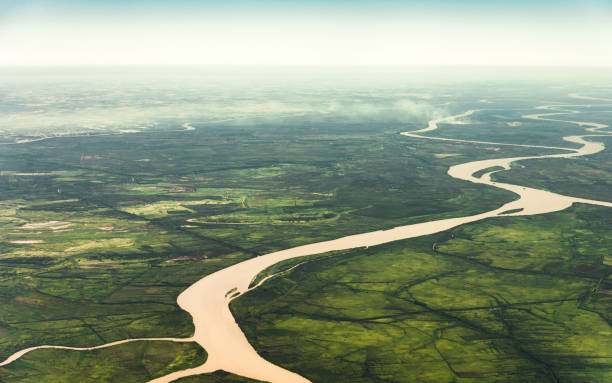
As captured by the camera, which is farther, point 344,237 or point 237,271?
point 344,237

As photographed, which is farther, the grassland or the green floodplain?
the green floodplain

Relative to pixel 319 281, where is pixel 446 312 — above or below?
above

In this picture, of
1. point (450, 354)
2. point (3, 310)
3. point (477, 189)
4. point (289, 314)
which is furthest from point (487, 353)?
point (477, 189)

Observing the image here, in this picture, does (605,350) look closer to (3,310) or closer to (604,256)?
(604,256)

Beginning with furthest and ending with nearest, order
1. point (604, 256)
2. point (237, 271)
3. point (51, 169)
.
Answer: point (51, 169) < point (604, 256) < point (237, 271)

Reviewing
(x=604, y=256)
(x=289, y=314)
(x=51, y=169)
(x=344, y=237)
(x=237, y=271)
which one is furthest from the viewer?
(x=51, y=169)

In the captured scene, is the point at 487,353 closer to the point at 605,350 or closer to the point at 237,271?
the point at 605,350

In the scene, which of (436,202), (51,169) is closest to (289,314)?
Answer: (436,202)

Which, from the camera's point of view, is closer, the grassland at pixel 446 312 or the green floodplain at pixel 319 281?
the grassland at pixel 446 312

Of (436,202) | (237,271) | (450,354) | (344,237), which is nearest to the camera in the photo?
(450,354)

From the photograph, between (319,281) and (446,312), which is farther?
(319,281)
